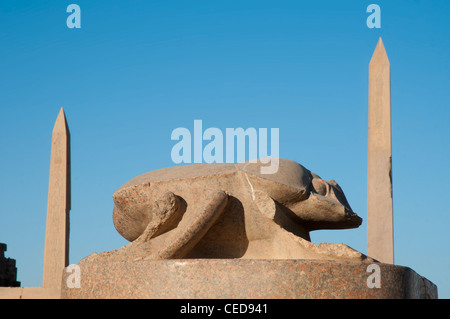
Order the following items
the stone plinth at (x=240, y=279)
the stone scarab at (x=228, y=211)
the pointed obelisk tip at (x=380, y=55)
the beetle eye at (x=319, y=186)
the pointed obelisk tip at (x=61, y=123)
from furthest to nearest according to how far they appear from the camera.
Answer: the pointed obelisk tip at (x=380, y=55)
the pointed obelisk tip at (x=61, y=123)
the beetle eye at (x=319, y=186)
the stone scarab at (x=228, y=211)
the stone plinth at (x=240, y=279)

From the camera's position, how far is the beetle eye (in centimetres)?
486

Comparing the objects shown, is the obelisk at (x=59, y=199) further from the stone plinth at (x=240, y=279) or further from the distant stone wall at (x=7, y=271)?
the stone plinth at (x=240, y=279)

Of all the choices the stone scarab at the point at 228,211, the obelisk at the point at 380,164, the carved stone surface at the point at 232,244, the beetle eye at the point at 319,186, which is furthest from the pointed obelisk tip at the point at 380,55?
the stone scarab at the point at 228,211

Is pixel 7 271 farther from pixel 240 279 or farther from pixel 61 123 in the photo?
pixel 240 279

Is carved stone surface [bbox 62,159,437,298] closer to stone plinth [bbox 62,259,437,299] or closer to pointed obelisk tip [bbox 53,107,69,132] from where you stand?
stone plinth [bbox 62,259,437,299]

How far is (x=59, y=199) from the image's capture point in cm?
1008

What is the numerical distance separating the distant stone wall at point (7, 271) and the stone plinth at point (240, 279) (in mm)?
6366

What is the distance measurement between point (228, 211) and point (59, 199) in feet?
19.8

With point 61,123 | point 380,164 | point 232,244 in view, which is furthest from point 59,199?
point 232,244

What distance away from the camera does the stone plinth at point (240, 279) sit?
12.7 feet

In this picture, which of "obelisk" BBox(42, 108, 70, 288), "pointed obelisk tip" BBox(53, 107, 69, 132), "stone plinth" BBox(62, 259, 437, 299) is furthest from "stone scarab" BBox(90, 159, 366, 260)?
"pointed obelisk tip" BBox(53, 107, 69, 132)
